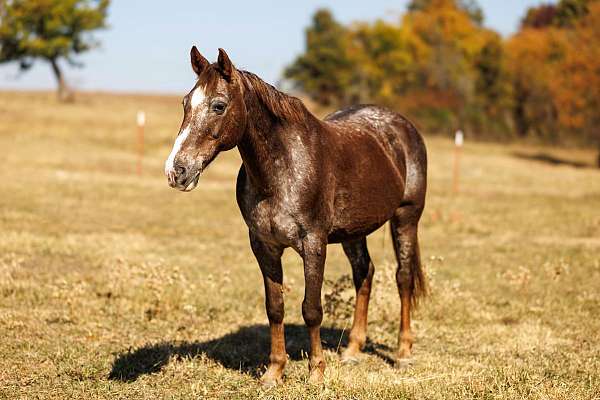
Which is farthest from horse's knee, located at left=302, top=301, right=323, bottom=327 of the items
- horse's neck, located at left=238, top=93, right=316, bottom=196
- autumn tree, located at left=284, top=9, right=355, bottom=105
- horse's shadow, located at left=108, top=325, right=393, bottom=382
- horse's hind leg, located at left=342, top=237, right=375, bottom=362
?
autumn tree, located at left=284, top=9, right=355, bottom=105

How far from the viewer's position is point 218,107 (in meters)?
4.59

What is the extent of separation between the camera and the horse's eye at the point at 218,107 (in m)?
4.56

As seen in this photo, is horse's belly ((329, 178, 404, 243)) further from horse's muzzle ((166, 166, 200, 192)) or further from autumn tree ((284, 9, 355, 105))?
autumn tree ((284, 9, 355, 105))

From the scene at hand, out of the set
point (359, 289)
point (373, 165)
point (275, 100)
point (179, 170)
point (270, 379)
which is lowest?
point (270, 379)

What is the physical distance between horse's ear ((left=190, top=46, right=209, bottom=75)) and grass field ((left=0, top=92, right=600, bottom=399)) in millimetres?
2267

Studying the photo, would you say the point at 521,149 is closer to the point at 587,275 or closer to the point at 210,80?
the point at 587,275

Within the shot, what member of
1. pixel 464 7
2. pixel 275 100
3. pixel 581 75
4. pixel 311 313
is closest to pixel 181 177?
pixel 275 100

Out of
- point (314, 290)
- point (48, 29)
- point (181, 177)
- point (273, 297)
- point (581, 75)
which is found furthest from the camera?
point (48, 29)

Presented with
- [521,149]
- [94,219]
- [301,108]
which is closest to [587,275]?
[301,108]

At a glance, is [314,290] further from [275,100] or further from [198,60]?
[198,60]

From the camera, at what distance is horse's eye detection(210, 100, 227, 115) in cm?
456

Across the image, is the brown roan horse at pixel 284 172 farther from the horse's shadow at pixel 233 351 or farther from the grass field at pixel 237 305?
the horse's shadow at pixel 233 351

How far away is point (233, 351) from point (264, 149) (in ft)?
8.04

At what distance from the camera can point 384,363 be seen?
21.1ft
